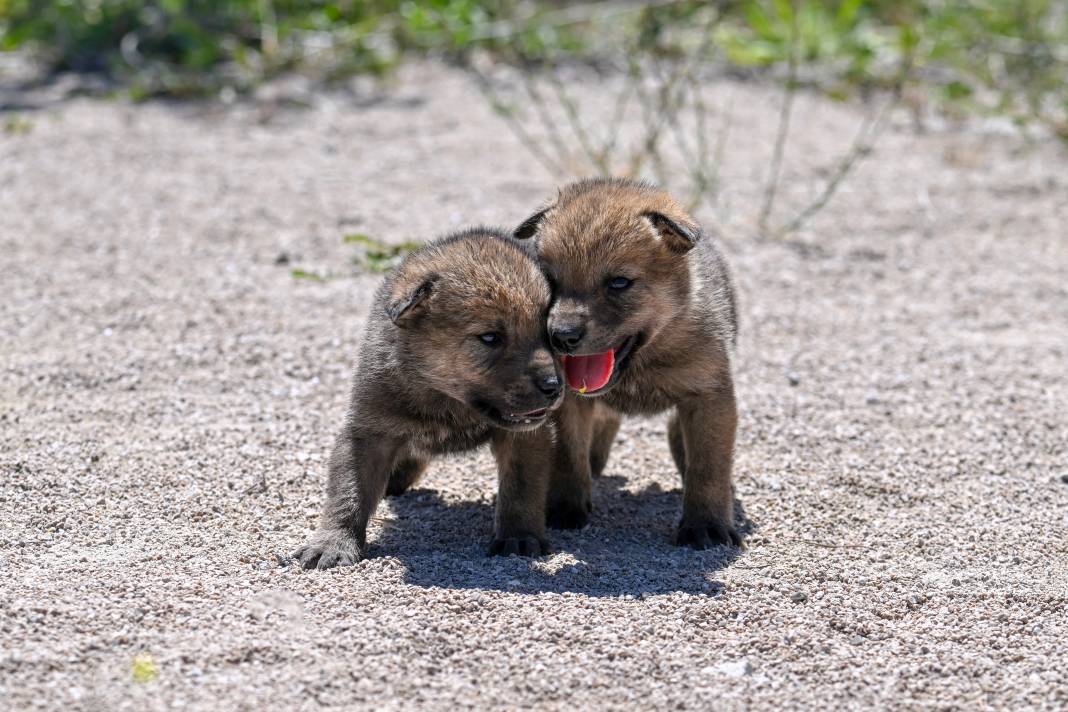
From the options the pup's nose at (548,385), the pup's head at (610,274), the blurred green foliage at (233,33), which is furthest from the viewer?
the blurred green foliage at (233,33)

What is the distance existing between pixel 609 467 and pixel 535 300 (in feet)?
4.37

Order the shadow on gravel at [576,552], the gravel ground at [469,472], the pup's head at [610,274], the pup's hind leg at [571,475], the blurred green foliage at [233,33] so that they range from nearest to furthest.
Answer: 1. the gravel ground at [469,472]
2. the shadow on gravel at [576,552]
3. the pup's head at [610,274]
4. the pup's hind leg at [571,475]
5. the blurred green foliage at [233,33]

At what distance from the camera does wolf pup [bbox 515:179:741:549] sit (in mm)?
4906

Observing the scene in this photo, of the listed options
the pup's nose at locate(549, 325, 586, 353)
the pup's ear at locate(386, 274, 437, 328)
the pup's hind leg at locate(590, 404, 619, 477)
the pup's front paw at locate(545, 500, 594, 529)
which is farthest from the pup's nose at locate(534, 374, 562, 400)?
the pup's hind leg at locate(590, 404, 619, 477)

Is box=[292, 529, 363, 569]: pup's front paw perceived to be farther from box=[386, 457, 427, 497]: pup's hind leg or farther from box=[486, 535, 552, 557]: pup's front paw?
box=[386, 457, 427, 497]: pup's hind leg

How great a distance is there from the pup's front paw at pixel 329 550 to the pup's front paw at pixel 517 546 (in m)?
0.44

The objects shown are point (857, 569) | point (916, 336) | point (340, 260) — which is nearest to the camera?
point (857, 569)

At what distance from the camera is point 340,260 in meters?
7.64

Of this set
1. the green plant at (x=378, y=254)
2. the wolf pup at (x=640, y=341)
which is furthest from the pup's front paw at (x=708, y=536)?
the green plant at (x=378, y=254)

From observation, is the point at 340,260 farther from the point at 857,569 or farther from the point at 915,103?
the point at 915,103

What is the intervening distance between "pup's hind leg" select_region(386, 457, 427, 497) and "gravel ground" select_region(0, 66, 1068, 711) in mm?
66

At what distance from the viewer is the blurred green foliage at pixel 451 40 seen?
1109cm

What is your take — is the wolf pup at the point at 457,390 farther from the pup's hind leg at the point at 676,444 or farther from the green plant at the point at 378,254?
the green plant at the point at 378,254

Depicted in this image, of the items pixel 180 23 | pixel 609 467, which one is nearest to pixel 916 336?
pixel 609 467
